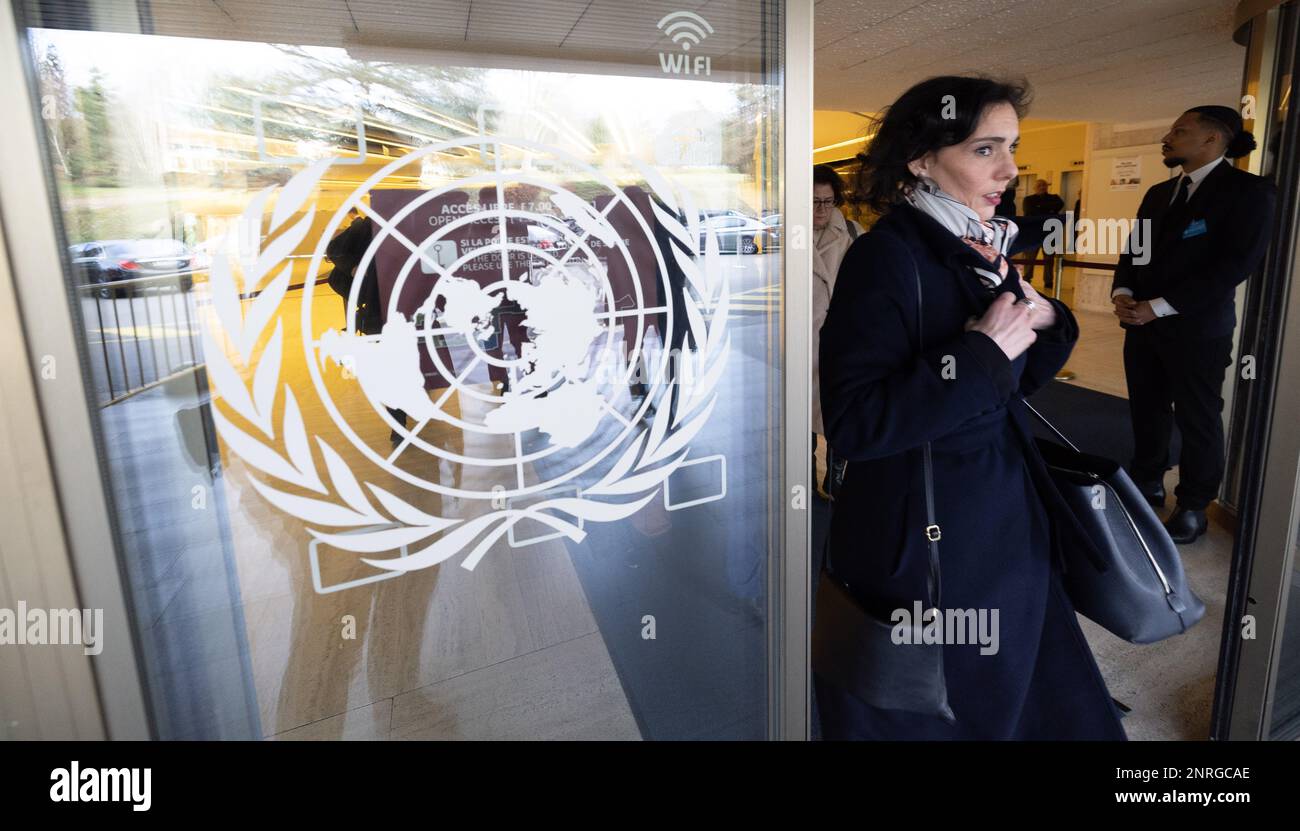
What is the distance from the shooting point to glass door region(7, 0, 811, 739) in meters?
1.10

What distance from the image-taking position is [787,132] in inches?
56.4

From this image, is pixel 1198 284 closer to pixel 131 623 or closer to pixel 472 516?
pixel 472 516

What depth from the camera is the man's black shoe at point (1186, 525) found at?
345 centimetres

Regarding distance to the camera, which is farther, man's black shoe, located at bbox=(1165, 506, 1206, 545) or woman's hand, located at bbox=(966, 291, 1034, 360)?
man's black shoe, located at bbox=(1165, 506, 1206, 545)

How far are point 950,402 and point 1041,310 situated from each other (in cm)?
35

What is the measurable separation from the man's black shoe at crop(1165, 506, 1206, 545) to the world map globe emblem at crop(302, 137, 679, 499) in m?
3.22

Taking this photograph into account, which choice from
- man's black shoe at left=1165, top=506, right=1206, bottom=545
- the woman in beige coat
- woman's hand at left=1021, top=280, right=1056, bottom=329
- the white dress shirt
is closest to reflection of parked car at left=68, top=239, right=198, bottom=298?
woman's hand at left=1021, top=280, right=1056, bottom=329

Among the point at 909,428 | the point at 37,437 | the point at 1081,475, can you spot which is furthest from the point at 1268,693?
the point at 37,437

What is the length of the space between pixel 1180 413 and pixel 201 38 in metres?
3.94

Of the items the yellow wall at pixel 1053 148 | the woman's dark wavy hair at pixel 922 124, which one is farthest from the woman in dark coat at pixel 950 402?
the yellow wall at pixel 1053 148

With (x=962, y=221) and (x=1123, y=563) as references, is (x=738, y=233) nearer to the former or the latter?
(x=962, y=221)

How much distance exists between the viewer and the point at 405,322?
123cm

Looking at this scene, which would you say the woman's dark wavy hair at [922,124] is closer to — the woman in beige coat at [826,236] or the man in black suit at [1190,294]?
the woman in beige coat at [826,236]

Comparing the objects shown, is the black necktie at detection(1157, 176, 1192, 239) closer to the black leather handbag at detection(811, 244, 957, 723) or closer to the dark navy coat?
the dark navy coat
